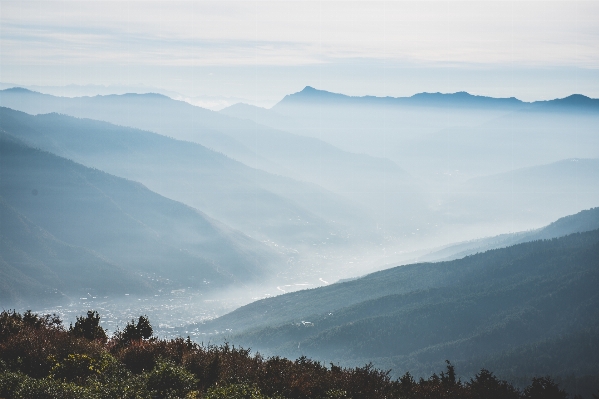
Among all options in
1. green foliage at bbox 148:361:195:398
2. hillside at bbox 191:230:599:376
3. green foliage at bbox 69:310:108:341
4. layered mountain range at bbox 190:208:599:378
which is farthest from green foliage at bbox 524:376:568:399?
hillside at bbox 191:230:599:376

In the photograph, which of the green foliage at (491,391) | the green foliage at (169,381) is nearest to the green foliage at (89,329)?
the green foliage at (169,381)

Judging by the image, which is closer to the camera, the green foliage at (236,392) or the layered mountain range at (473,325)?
the green foliage at (236,392)

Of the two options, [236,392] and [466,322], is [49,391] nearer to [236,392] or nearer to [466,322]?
[236,392]

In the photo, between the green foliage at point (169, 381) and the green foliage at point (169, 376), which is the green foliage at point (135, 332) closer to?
the green foliage at point (169, 376)

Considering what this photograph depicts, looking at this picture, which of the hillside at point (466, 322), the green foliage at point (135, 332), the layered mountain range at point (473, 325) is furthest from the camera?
the hillside at point (466, 322)

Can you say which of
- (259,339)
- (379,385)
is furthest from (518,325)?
(379,385)

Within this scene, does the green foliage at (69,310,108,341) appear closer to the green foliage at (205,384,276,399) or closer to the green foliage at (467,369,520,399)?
the green foliage at (205,384,276,399)

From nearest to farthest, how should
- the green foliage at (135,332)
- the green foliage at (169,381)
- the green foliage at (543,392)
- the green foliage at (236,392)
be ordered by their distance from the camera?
the green foliage at (236,392), the green foliage at (169,381), the green foliage at (543,392), the green foliage at (135,332)

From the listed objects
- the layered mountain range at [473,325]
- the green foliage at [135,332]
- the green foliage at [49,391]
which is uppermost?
the green foliage at [135,332]

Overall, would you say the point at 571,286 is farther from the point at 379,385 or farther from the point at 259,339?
the point at 379,385
